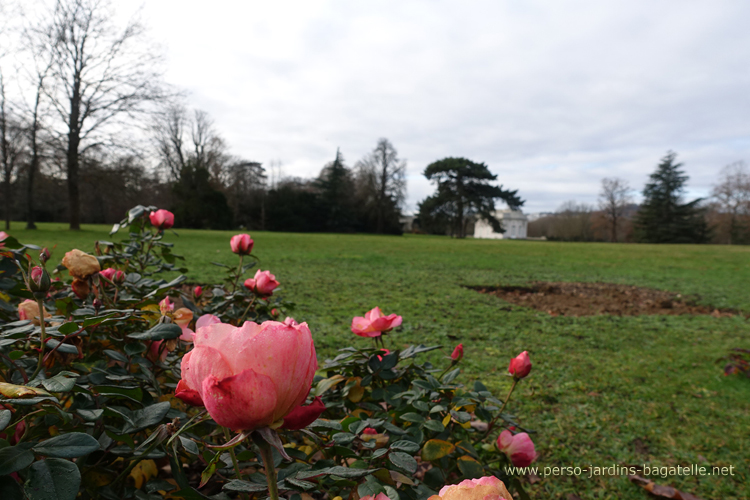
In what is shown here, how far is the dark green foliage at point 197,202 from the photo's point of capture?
2228cm

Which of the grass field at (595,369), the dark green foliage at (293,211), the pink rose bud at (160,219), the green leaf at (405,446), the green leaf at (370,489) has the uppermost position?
the dark green foliage at (293,211)

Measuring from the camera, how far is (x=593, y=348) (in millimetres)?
2625

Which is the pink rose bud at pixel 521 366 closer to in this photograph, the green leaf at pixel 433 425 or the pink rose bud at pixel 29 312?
the green leaf at pixel 433 425

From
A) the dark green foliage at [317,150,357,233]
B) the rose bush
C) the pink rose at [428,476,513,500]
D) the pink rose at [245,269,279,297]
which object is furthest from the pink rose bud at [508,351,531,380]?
the dark green foliage at [317,150,357,233]

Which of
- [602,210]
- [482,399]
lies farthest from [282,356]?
[602,210]

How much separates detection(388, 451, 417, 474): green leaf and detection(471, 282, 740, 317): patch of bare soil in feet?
11.4

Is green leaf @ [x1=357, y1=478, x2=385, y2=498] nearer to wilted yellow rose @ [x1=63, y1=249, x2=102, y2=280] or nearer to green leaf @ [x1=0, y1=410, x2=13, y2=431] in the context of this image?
green leaf @ [x1=0, y1=410, x2=13, y2=431]

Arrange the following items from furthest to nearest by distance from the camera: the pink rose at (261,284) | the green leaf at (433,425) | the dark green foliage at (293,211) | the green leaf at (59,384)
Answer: the dark green foliage at (293,211) < the pink rose at (261,284) < the green leaf at (433,425) < the green leaf at (59,384)

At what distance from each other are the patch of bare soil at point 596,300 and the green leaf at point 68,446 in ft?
12.4

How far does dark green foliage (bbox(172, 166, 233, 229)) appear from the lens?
2228 cm

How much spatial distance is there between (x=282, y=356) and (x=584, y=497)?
4.46 feet

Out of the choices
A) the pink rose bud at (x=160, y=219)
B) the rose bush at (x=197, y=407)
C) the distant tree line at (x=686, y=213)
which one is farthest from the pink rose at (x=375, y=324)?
the distant tree line at (x=686, y=213)

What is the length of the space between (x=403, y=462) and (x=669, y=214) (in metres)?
38.3

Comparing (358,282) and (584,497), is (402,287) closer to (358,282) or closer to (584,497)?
(358,282)
